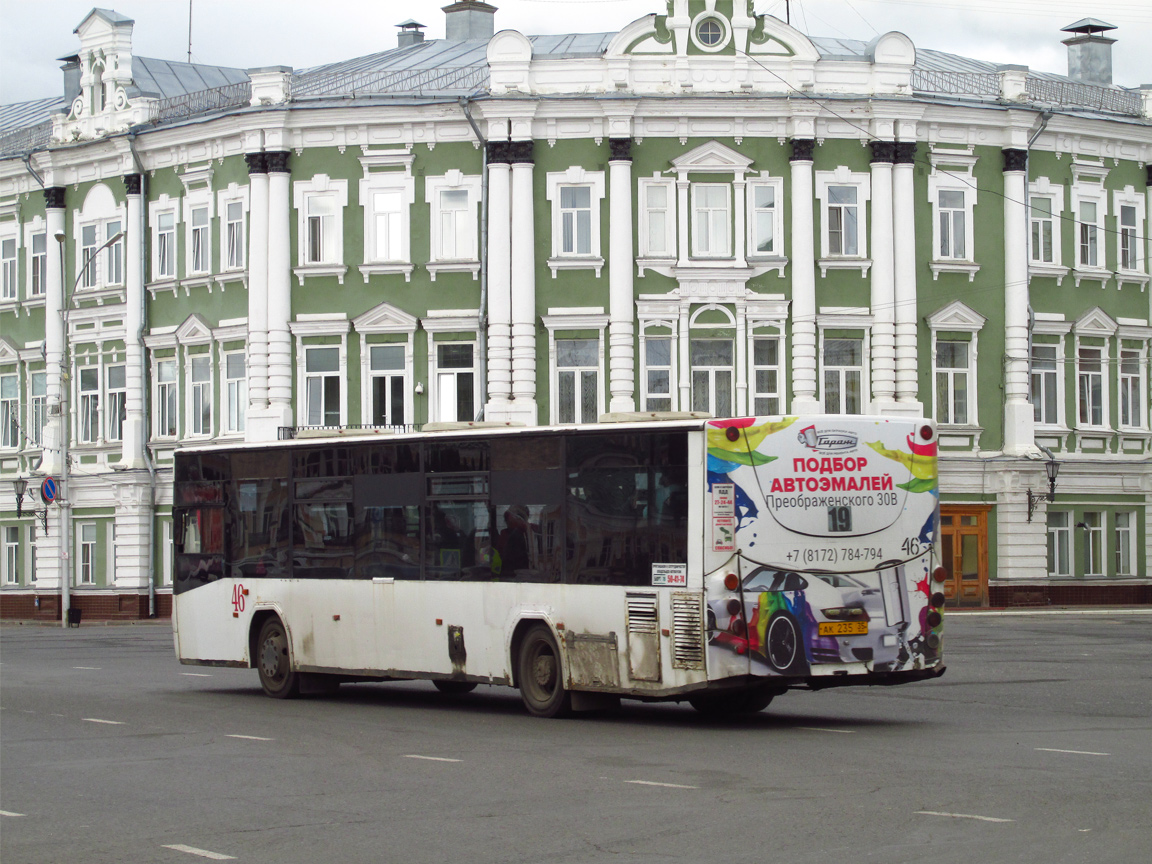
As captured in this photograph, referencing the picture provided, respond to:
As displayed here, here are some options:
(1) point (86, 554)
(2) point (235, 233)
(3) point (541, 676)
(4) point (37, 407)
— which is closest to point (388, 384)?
(2) point (235, 233)

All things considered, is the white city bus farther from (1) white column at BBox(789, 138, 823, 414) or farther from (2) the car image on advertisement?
(1) white column at BBox(789, 138, 823, 414)

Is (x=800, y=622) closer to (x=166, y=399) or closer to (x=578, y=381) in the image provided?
(x=578, y=381)

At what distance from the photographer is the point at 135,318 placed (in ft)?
149

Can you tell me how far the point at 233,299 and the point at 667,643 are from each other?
94.8ft

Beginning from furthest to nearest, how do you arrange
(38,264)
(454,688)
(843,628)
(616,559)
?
(38,264)
(454,688)
(616,559)
(843,628)

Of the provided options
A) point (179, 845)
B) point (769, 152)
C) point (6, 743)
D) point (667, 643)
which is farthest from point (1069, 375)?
point (179, 845)

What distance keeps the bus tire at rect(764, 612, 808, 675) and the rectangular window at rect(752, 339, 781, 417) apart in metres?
25.2

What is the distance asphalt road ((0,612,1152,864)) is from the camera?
9.87 metres

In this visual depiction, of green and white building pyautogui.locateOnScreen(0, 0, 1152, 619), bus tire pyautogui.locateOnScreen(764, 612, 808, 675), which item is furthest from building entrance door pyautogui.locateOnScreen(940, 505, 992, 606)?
bus tire pyautogui.locateOnScreen(764, 612, 808, 675)

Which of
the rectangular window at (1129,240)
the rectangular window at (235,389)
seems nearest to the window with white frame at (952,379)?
the rectangular window at (1129,240)

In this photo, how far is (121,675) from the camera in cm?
2445

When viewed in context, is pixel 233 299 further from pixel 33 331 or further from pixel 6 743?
pixel 6 743

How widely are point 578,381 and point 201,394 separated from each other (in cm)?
987

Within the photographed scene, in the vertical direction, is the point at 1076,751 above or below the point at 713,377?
below
